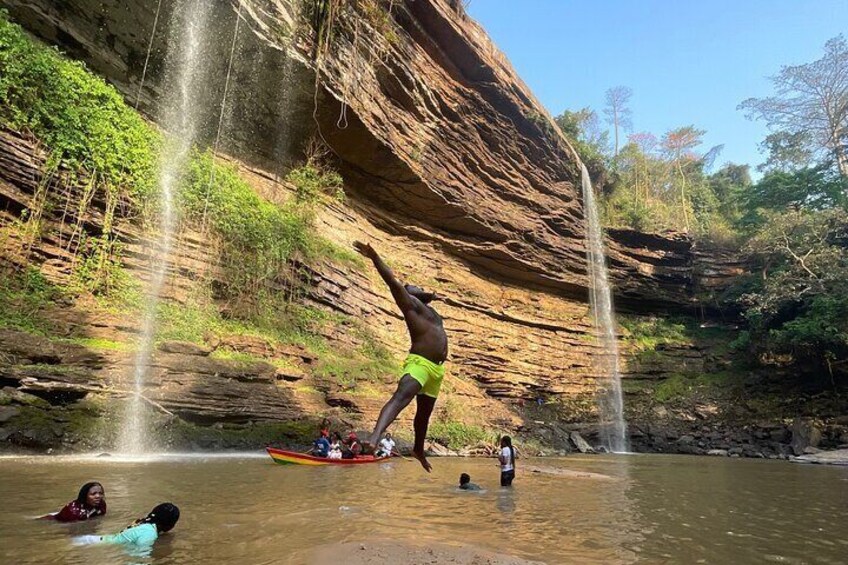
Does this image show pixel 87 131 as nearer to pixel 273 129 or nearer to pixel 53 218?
pixel 53 218

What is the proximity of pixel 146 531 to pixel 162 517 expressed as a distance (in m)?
0.18

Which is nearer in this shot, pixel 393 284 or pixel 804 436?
pixel 393 284

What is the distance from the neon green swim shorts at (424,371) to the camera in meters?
3.75

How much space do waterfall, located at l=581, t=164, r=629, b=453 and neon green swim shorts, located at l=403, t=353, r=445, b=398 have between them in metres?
23.0

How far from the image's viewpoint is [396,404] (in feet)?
11.8

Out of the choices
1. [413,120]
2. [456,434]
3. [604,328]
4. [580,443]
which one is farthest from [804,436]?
[413,120]

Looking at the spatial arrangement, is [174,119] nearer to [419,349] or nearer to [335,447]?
[335,447]

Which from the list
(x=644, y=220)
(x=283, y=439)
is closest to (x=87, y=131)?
(x=283, y=439)

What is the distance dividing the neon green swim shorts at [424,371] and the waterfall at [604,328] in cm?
2303

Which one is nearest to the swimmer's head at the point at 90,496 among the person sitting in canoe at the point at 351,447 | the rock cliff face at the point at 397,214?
the rock cliff face at the point at 397,214

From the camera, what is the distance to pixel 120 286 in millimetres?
13391

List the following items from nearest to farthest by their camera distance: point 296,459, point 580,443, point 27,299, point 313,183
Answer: point 296,459
point 27,299
point 313,183
point 580,443

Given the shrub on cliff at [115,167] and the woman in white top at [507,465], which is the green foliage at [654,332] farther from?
the woman in white top at [507,465]

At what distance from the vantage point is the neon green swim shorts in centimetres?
375
